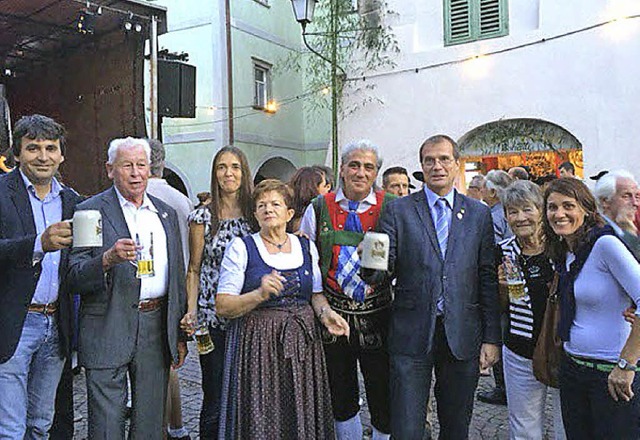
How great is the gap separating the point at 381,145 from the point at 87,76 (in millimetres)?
5227

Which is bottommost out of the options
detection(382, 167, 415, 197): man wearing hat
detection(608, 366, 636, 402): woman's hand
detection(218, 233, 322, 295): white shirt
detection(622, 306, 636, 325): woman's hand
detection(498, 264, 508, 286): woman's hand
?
detection(608, 366, 636, 402): woman's hand

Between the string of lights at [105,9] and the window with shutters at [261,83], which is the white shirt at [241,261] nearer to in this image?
the string of lights at [105,9]

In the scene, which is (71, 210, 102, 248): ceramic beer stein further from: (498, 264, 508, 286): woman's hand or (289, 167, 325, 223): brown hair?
(498, 264, 508, 286): woman's hand

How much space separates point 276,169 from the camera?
57.3 feet

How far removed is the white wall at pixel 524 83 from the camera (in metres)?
8.63

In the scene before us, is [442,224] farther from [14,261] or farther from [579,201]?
[14,261]

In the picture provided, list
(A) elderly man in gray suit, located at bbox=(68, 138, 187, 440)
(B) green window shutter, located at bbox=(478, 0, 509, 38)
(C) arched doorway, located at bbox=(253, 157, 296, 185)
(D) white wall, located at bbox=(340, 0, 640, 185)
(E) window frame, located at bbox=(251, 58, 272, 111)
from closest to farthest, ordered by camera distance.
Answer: (A) elderly man in gray suit, located at bbox=(68, 138, 187, 440) < (D) white wall, located at bbox=(340, 0, 640, 185) < (B) green window shutter, located at bbox=(478, 0, 509, 38) < (E) window frame, located at bbox=(251, 58, 272, 111) < (C) arched doorway, located at bbox=(253, 157, 296, 185)

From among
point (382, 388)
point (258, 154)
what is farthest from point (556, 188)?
point (258, 154)

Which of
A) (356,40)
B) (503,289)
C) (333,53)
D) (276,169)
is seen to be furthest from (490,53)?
(276,169)

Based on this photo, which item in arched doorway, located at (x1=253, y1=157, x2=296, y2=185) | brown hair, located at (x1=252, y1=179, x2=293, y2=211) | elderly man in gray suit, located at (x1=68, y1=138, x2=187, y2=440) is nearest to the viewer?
elderly man in gray suit, located at (x1=68, y1=138, x2=187, y2=440)

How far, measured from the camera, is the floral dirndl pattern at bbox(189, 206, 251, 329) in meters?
3.58

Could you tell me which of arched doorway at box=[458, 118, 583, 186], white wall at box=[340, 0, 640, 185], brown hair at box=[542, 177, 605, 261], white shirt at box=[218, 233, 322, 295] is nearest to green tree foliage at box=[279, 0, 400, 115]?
white wall at box=[340, 0, 640, 185]

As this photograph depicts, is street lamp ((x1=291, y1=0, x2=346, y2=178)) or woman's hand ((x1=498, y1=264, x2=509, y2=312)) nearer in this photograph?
woman's hand ((x1=498, y1=264, x2=509, y2=312))

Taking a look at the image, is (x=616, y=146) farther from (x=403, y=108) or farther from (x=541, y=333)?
(x=541, y=333)
